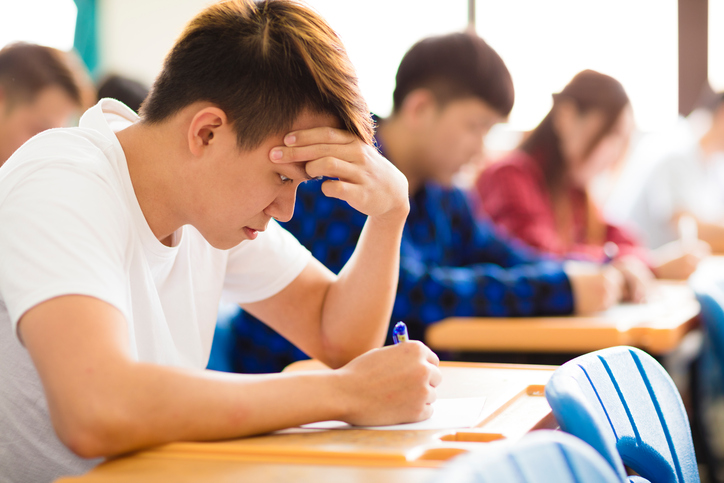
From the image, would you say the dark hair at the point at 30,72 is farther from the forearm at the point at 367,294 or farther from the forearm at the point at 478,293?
the forearm at the point at 367,294

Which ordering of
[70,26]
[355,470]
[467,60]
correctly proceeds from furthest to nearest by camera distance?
[70,26], [467,60], [355,470]

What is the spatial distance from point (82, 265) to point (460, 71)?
1332 millimetres

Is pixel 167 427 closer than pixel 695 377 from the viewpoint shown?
Yes

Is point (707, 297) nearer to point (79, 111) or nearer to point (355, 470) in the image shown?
point (355, 470)

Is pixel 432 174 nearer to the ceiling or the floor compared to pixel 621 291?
nearer to the ceiling

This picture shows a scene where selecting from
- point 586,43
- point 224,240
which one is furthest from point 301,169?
point 586,43

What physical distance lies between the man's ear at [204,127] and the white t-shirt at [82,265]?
10cm

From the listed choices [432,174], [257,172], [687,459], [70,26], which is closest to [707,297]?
[432,174]

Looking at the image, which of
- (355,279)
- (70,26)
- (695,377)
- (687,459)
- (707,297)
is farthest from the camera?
(70,26)

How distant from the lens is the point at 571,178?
2598 mm

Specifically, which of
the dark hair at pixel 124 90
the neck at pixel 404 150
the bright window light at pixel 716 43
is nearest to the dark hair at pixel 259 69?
the neck at pixel 404 150

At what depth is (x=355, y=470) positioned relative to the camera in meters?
0.66

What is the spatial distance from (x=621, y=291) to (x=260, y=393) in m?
1.54

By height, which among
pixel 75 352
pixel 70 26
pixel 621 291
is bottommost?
pixel 621 291
